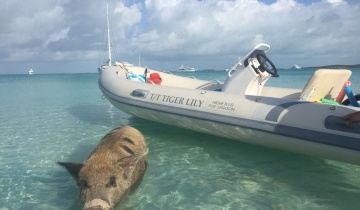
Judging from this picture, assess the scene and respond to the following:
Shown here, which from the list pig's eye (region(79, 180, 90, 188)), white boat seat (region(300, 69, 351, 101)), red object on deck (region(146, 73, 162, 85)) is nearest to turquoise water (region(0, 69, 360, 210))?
pig's eye (region(79, 180, 90, 188))

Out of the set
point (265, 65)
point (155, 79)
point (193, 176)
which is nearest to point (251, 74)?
point (265, 65)

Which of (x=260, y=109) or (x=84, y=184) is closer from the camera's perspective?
(x=84, y=184)

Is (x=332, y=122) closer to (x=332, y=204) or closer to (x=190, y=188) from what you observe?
(x=332, y=204)

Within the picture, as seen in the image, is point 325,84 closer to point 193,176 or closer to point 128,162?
point 193,176

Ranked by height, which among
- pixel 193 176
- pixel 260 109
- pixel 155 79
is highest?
pixel 155 79

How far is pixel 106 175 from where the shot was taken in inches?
111

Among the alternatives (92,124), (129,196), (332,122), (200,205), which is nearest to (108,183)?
(129,196)

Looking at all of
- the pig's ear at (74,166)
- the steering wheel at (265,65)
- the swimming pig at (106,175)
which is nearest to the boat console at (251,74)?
the steering wheel at (265,65)

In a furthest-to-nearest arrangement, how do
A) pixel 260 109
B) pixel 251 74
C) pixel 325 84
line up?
pixel 251 74 → pixel 325 84 → pixel 260 109

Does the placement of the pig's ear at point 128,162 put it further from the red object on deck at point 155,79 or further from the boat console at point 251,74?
the red object on deck at point 155,79

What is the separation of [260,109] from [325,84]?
3.83 ft

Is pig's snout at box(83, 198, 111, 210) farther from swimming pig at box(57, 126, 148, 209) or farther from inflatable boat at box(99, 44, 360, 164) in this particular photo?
inflatable boat at box(99, 44, 360, 164)

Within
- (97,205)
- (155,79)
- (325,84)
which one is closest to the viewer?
(97,205)

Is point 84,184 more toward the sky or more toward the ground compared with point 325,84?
more toward the ground
